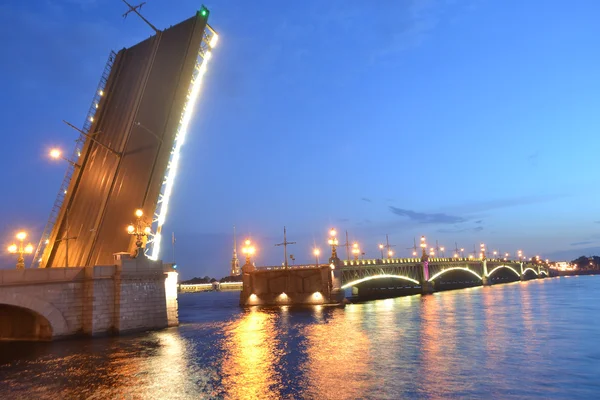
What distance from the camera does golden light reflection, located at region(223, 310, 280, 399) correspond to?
1606cm

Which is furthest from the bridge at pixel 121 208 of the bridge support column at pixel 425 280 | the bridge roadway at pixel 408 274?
the bridge support column at pixel 425 280

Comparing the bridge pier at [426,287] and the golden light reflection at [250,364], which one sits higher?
the golden light reflection at [250,364]

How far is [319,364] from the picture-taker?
2077 cm

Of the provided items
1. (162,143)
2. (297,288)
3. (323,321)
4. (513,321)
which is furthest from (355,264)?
(162,143)

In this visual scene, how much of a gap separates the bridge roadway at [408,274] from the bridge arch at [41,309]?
142ft

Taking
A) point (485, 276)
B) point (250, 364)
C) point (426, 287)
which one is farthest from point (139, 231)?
point (485, 276)

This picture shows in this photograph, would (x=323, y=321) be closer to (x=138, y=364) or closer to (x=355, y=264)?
(x=138, y=364)

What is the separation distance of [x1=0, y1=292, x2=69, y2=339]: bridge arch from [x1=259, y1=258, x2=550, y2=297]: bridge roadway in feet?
142

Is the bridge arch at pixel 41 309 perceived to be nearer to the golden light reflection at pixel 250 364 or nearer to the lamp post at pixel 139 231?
the lamp post at pixel 139 231

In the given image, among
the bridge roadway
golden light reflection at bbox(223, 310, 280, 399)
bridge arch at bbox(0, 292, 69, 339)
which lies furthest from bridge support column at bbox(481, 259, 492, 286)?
bridge arch at bbox(0, 292, 69, 339)

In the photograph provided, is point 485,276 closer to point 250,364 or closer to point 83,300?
point 83,300

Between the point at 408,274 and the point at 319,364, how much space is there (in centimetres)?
7318

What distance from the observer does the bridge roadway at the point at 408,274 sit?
7238cm

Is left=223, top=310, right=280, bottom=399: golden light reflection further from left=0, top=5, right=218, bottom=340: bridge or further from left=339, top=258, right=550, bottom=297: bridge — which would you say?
left=339, top=258, right=550, bottom=297: bridge
